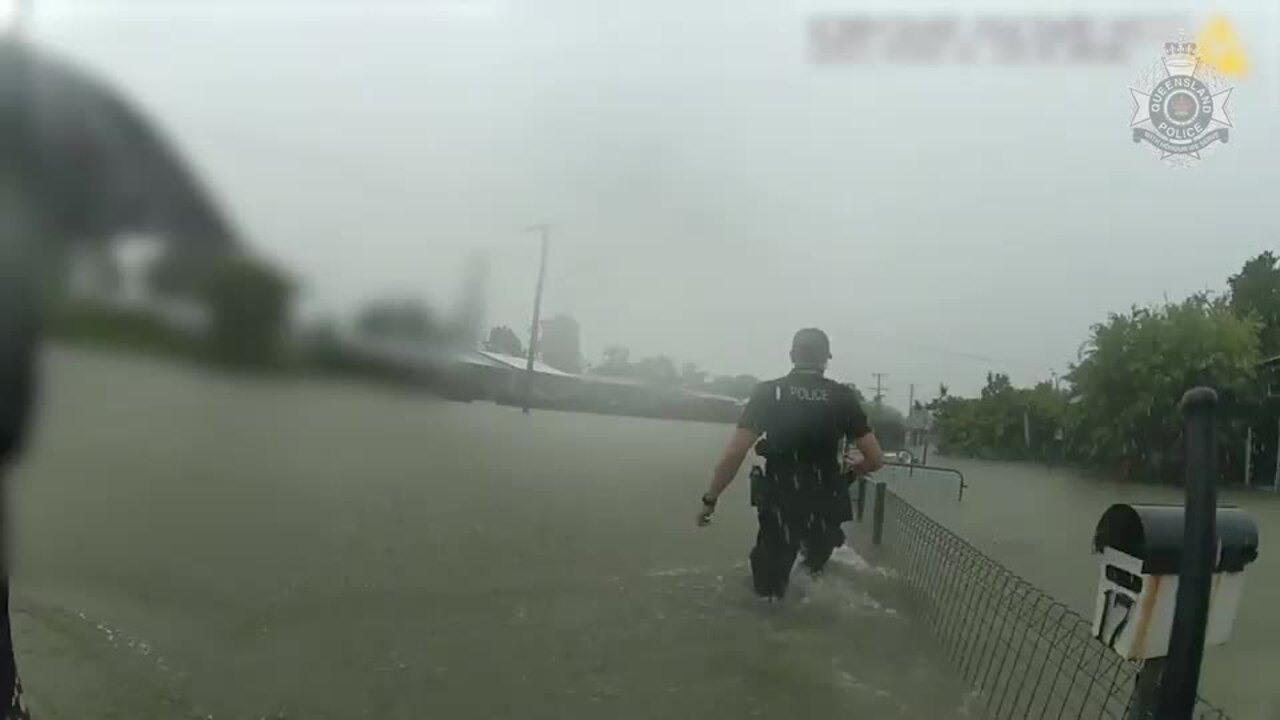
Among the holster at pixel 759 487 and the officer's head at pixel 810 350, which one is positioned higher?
the officer's head at pixel 810 350

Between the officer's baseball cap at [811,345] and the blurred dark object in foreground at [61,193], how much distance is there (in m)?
1.47

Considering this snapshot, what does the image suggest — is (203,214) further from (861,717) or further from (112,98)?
(861,717)

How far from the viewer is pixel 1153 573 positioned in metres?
1.86

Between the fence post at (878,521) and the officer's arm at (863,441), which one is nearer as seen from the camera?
the officer's arm at (863,441)

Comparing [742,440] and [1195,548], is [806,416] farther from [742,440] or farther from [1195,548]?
[1195,548]

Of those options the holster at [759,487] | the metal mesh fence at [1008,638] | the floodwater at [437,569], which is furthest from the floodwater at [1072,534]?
the holster at [759,487]

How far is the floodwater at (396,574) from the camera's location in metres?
2.28

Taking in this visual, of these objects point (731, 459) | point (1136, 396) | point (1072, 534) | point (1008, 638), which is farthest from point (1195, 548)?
point (731, 459)

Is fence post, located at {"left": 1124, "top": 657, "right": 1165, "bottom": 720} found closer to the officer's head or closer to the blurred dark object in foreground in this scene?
the officer's head

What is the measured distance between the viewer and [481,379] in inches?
→ 92.4

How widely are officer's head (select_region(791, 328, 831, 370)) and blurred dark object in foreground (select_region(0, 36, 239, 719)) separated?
1.48m

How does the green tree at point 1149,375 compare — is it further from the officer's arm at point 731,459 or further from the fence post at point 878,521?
the fence post at point 878,521

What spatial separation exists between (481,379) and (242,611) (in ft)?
3.77

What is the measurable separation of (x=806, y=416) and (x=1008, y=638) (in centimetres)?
94
